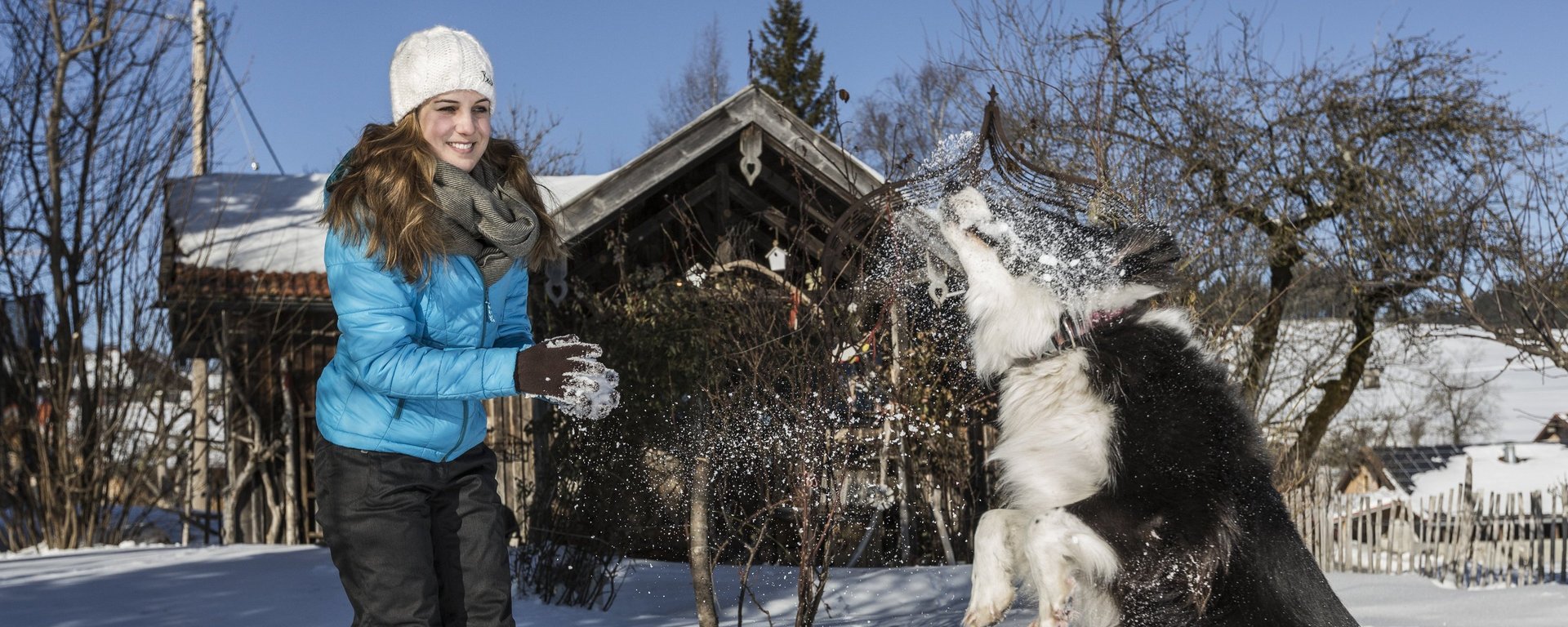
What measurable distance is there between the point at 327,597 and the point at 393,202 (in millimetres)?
3944

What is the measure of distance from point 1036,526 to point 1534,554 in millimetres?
10074

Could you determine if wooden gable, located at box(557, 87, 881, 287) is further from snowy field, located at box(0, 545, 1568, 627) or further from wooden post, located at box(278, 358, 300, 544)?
wooden post, located at box(278, 358, 300, 544)

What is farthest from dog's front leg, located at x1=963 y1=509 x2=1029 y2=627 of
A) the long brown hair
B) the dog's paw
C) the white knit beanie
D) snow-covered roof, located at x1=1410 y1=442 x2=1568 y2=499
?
snow-covered roof, located at x1=1410 y1=442 x2=1568 y2=499

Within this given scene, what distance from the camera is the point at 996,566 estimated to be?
2.62m

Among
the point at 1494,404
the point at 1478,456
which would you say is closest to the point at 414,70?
the point at 1478,456

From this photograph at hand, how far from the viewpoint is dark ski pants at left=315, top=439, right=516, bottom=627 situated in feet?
7.51

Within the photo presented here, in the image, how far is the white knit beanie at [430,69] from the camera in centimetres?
256

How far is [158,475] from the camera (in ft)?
31.3

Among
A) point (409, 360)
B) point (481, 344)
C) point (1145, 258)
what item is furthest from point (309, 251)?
point (1145, 258)

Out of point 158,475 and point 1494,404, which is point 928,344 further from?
point 1494,404

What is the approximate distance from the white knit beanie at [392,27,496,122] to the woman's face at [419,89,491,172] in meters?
0.02

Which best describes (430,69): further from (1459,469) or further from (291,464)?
(1459,469)

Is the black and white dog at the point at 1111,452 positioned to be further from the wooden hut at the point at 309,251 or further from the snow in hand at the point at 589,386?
the wooden hut at the point at 309,251

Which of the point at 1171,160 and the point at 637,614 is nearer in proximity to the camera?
the point at 637,614
